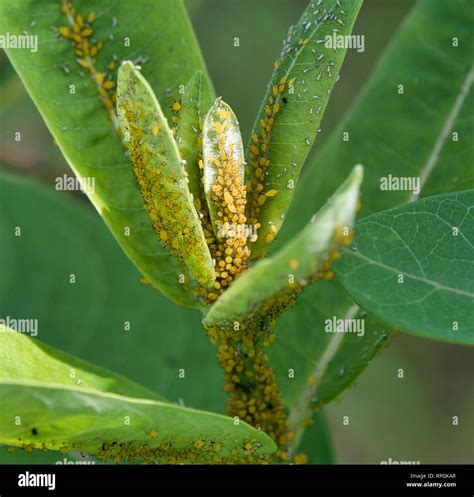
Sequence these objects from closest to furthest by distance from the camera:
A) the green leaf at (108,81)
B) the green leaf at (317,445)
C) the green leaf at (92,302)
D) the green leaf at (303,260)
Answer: the green leaf at (303,260), the green leaf at (108,81), the green leaf at (317,445), the green leaf at (92,302)

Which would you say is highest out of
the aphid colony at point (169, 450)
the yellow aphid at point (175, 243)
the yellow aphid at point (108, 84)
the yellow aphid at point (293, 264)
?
the yellow aphid at point (108, 84)

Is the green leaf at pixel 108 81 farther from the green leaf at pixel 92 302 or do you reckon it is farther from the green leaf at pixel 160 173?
the green leaf at pixel 92 302

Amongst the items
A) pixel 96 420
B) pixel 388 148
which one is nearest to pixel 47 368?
pixel 96 420

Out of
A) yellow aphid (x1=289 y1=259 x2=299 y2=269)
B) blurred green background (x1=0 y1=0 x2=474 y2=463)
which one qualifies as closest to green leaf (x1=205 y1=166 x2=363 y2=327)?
yellow aphid (x1=289 y1=259 x2=299 y2=269)

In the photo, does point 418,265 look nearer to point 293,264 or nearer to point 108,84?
point 293,264

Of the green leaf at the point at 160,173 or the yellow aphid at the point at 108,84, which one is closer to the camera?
the green leaf at the point at 160,173

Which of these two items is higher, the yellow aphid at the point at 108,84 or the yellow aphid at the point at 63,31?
the yellow aphid at the point at 63,31

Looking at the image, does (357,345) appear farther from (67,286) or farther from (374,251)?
(67,286)

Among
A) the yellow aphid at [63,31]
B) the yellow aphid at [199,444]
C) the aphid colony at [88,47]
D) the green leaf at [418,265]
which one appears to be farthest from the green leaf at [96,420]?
the yellow aphid at [63,31]
